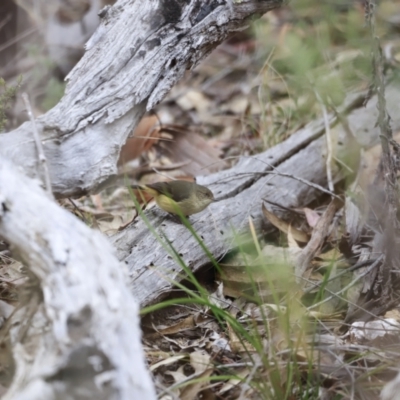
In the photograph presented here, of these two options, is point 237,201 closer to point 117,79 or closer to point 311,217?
point 311,217

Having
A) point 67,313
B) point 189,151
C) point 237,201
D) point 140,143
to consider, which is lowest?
point 237,201

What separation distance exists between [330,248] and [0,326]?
5.39ft

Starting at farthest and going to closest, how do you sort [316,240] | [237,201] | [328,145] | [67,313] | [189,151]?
[189,151] < [328,145] < [237,201] < [316,240] < [67,313]

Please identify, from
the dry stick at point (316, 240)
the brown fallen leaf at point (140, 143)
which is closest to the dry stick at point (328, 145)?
the dry stick at point (316, 240)

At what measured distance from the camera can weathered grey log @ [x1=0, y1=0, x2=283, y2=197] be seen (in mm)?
2240

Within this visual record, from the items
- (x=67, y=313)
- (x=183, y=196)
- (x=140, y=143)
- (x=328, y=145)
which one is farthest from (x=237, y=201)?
(x=67, y=313)

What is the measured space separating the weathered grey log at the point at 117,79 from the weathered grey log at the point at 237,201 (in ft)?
1.25

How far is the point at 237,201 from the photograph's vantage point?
3191mm

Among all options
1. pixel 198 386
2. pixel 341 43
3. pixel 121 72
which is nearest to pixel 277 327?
pixel 198 386

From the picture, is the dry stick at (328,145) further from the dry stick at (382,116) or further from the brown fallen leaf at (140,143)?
the brown fallen leaf at (140,143)

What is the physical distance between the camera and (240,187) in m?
3.28

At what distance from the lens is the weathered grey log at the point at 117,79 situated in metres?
2.24

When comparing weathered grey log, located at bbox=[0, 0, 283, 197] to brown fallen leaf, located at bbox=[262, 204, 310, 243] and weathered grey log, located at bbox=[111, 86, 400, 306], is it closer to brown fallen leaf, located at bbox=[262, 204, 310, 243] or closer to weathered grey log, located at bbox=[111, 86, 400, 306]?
weathered grey log, located at bbox=[111, 86, 400, 306]

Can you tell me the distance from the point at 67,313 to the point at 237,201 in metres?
1.75
